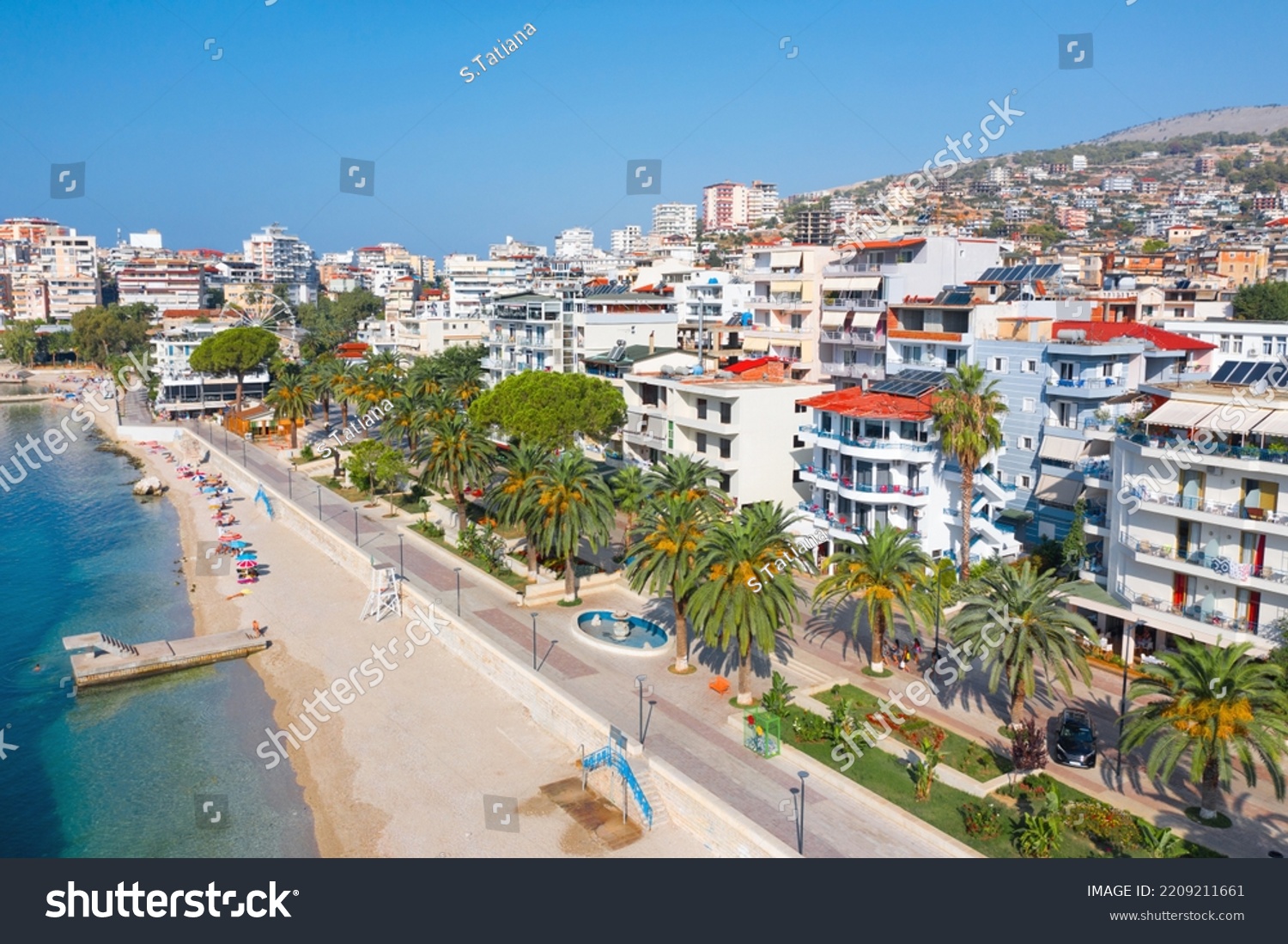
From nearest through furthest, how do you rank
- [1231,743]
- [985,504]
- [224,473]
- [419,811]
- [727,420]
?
[1231,743] < [419,811] < [985,504] < [727,420] < [224,473]

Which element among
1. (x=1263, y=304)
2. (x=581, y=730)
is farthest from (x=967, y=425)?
(x=1263, y=304)

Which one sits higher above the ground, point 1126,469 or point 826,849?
point 1126,469

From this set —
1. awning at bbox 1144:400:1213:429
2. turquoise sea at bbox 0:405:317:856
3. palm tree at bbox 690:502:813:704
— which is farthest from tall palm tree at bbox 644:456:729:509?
turquoise sea at bbox 0:405:317:856

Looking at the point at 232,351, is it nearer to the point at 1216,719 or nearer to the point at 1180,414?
the point at 1180,414

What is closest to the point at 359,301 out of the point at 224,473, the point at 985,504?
the point at 224,473

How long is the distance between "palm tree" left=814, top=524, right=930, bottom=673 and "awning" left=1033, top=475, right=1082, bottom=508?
10.3 meters

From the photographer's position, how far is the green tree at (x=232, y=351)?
9912 centimetres

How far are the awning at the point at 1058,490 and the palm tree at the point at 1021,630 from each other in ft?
41.4

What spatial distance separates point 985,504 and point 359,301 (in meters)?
149

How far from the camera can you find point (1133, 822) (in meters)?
22.3

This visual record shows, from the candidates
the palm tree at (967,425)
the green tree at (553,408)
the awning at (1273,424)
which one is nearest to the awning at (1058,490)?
the palm tree at (967,425)

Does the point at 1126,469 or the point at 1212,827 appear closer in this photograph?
the point at 1212,827

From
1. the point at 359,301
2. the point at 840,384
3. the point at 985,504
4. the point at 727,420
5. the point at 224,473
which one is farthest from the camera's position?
the point at 359,301
